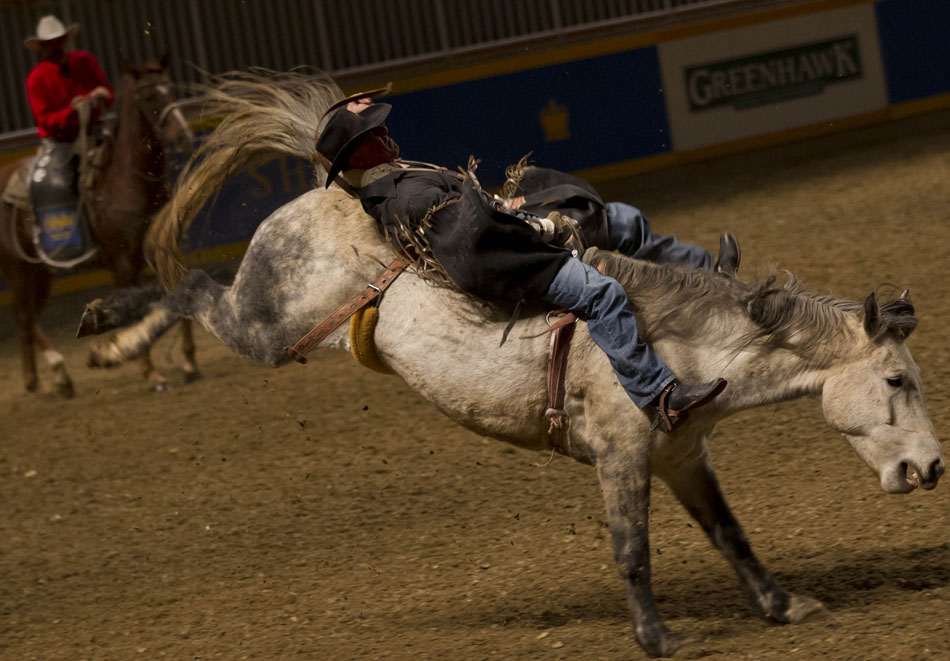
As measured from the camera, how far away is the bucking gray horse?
383 centimetres

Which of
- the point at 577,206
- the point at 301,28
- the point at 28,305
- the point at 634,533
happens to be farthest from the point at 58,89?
the point at 634,533

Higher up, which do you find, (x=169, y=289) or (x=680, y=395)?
(x=169, y=289)

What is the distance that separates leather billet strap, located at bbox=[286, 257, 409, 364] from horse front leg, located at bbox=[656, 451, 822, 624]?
3.90ft

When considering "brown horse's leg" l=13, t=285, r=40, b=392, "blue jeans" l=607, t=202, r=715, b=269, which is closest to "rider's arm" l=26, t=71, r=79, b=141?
"brown horse's leg" l=13, t=285, r=40, b=392

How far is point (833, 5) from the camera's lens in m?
13.7

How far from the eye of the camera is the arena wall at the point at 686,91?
42.7ft

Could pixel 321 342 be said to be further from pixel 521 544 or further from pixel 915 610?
pixel 915 610

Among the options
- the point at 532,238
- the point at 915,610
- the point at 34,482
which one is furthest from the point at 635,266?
the point at 34,482

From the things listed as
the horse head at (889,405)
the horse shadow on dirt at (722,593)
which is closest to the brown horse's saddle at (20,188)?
the horse shadow on dirt at (722,593)

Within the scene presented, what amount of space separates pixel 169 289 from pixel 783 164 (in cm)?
956

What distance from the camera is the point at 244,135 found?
4.72 meters

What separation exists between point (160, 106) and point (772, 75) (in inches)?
301

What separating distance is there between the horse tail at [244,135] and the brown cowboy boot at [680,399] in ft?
5.64

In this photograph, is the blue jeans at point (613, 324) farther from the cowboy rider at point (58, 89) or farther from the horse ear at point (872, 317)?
the cowboy rider at point (58, 89)
